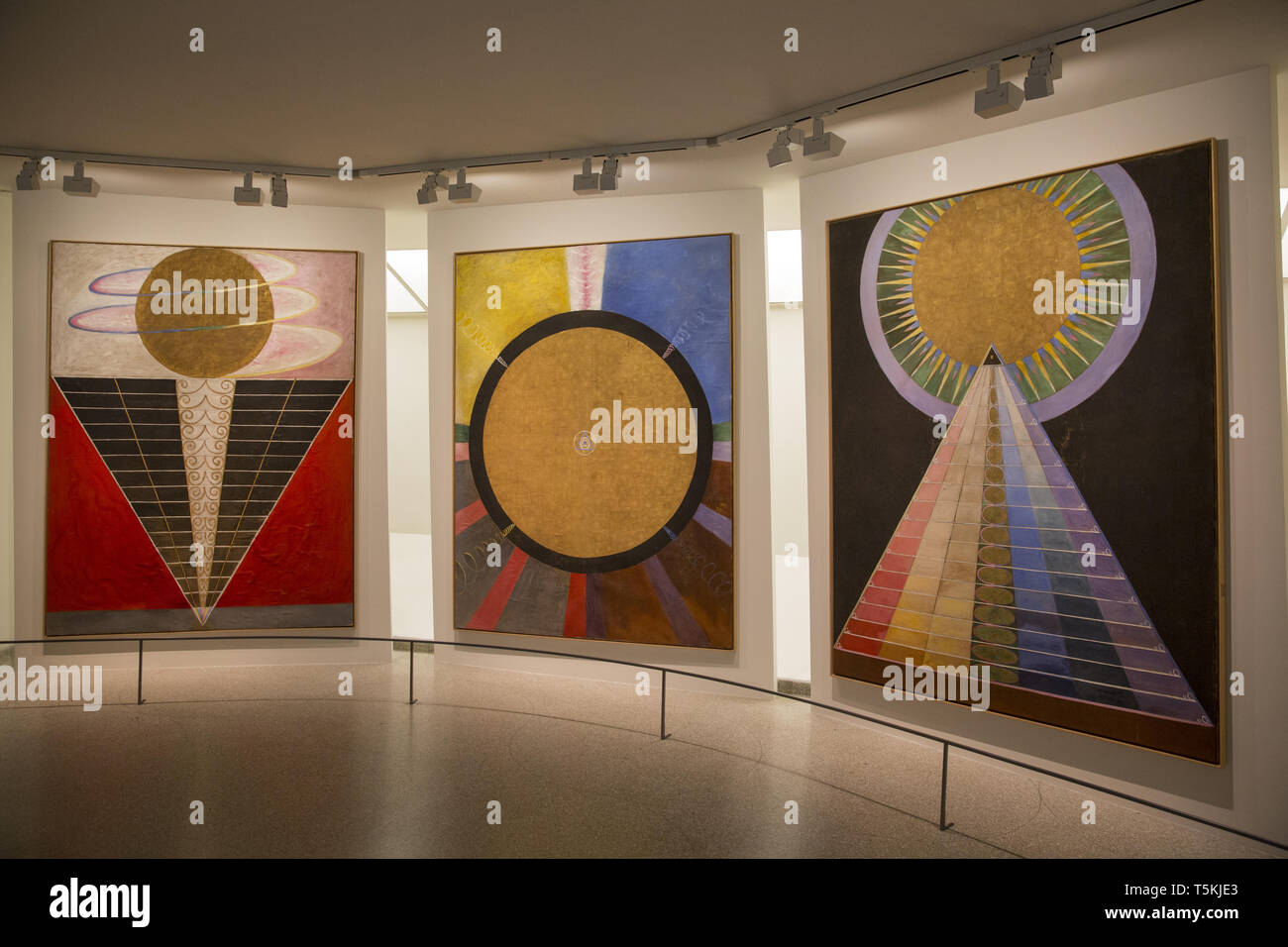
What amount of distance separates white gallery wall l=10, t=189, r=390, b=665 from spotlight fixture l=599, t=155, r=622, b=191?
274cm

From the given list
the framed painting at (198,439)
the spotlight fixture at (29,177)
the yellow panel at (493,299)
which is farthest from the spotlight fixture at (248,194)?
the yellow panel at (493,299)

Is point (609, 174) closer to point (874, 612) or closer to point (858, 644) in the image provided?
point (874, 612)

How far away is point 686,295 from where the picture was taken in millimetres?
7297

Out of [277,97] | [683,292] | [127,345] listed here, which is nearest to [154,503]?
[127,345]

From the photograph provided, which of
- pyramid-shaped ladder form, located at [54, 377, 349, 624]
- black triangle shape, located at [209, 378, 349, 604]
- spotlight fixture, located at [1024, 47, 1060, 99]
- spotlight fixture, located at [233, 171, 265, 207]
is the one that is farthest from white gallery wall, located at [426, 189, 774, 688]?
spotlight fixture, located at [1024, 47, 1060, 99]

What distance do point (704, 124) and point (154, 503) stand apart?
18.5 feet

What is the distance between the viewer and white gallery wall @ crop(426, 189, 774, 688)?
7.14 m

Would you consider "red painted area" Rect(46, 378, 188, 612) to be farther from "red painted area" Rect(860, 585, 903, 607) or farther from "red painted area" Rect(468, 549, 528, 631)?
"red painted area" Rect(860, 585, 903, 607)

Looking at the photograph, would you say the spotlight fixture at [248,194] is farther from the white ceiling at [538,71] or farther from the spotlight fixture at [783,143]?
the spotlight fixture at [783,143]

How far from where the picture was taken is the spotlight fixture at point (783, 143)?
559cm

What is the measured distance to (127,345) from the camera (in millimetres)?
7559

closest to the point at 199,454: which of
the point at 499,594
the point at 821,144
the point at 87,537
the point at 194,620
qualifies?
the point at 87,537
